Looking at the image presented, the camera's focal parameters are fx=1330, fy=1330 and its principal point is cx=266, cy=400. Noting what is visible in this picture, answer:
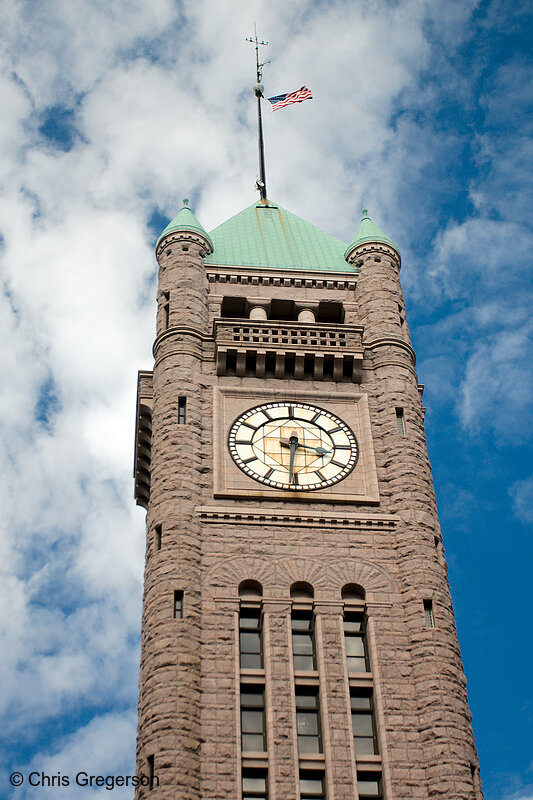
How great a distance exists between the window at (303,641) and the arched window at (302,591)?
1.74 ft

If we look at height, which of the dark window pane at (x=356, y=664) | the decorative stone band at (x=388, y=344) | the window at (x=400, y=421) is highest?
the decorative stone band at (x=388, y=344)

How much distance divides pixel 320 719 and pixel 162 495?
9.19m

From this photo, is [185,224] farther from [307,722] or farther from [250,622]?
[307,722]

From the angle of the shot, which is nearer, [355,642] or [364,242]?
[355,642]

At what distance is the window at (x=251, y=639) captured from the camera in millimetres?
38625

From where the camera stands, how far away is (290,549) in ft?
135

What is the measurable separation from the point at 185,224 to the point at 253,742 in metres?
24.7

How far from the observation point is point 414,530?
42.1 meters

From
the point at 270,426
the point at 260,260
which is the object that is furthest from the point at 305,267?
the point at 270,426

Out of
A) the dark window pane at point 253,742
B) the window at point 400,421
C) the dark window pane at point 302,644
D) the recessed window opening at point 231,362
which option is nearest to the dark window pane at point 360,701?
the dark window pane at point 302,644

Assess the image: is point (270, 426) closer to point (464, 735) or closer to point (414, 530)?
point (414, 530)

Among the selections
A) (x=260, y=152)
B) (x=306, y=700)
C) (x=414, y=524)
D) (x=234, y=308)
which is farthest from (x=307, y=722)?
(x=260, y=152)

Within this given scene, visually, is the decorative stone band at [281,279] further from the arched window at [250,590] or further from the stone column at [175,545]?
the arched window at [250,590]

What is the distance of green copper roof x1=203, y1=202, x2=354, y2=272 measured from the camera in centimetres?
5450
